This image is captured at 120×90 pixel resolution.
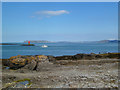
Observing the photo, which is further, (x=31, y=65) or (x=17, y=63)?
(x=17, y=63)

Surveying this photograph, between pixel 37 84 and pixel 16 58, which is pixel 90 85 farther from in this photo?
pixel 16 58

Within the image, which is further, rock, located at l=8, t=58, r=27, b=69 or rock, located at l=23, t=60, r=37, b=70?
rock, located at l=8, t=58, r=27, b=69

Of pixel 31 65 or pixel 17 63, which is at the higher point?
pixel 17 63

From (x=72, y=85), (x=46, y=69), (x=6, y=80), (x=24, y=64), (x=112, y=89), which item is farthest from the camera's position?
(x=24, y=64)

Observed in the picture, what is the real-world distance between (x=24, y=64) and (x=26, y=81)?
14.4 ft

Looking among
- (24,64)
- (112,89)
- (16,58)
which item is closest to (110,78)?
(112,89)

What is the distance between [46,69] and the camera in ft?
40.1

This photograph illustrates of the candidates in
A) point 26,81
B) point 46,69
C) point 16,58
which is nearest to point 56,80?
point 26,81

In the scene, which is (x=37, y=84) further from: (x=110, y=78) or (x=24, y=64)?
(x=24, y=64)

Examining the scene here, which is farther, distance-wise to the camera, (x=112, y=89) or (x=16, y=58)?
(x=16, y=58)

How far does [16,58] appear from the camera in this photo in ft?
44.3

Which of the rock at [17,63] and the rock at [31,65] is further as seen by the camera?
the rock at [17,63]

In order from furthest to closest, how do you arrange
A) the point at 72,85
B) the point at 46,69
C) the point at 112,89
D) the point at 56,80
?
1. the point at 46,69
2. the point at 56,80
3. the point at 72,85
4. the point at 112,89

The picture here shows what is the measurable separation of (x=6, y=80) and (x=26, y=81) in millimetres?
1360
